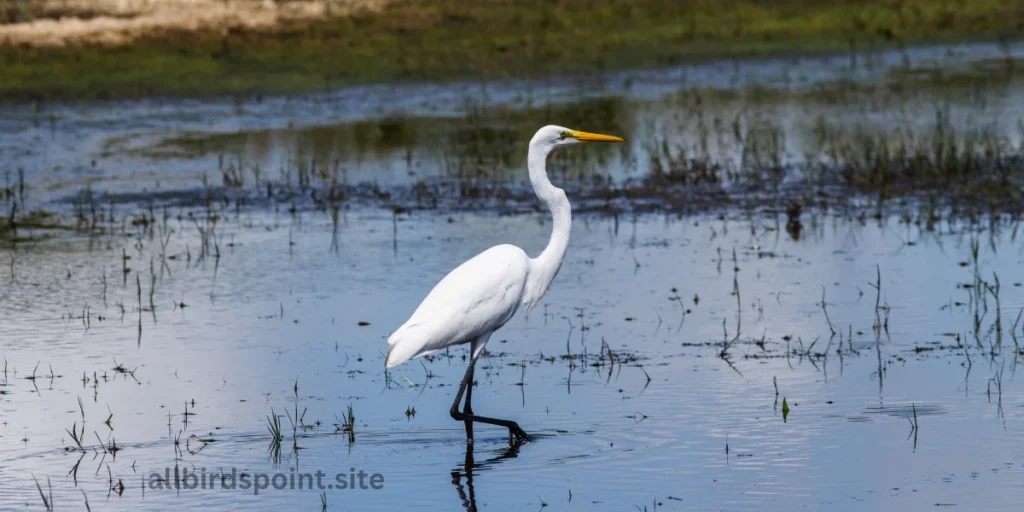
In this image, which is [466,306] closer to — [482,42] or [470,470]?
[470,470]

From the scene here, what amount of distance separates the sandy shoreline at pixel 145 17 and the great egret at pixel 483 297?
1772 cm

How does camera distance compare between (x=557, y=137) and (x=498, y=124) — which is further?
(x=498, y=124)

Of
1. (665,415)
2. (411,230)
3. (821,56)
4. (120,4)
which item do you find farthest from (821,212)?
(120,4)

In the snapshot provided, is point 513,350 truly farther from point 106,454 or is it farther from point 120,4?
point 120,4

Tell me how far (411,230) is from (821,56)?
14314 millimetres

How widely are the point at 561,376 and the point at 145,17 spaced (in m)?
19.6

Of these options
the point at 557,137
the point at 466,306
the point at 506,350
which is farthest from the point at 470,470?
the point at 506,350

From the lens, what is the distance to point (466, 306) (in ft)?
23.6

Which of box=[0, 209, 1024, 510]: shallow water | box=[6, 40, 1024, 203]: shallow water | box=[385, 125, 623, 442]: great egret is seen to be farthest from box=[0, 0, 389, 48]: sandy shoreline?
box=[385, 125, 623, 442]: great egret

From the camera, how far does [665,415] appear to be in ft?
23.7

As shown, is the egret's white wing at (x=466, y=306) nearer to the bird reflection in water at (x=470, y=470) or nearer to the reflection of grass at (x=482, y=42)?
the bird reflection in water at (x=470, y=470)

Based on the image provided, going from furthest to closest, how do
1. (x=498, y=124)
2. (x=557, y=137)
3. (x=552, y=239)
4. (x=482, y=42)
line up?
(x=482, y=42) → (x=498, y=124) → (x=557, y=137) → (x=552, y=239)

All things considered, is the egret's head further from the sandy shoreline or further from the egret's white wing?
the sandy shoreline

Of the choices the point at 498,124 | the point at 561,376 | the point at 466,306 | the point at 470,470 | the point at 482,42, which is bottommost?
the point at 470,470
